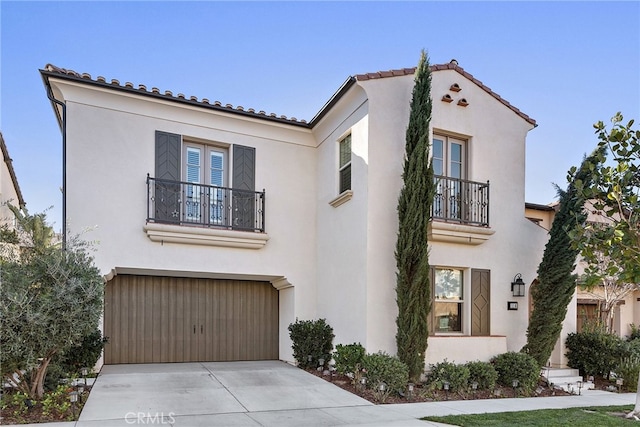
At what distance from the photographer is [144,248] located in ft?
35.4

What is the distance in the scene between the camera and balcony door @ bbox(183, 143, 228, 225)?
1123cm

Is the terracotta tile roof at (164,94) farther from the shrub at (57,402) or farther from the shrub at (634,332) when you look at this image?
the shrub at (634,332)

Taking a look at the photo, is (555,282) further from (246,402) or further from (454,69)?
(246,402)

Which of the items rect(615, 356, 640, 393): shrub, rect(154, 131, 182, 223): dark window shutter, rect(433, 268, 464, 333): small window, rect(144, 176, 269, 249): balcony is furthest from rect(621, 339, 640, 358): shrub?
rect(154, 131, 182, 223): dark window shutter

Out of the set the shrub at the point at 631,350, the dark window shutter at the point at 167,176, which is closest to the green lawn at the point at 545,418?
the shrub at the point at 631,350

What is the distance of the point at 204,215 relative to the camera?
1130 centimetres

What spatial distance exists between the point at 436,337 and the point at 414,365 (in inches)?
37.2

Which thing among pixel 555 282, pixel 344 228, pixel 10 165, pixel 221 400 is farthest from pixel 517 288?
pixel 10 165

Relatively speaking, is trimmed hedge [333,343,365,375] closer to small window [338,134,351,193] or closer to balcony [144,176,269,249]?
balcony [144,176,269,249]

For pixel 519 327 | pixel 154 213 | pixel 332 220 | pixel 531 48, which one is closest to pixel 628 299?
pixel 519 327

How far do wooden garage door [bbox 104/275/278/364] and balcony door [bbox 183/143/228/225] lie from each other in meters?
1.86

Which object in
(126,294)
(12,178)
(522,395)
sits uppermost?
(12,178)

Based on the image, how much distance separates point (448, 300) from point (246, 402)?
5.06 meters

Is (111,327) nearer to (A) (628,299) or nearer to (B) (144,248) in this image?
(B) (144,248)
